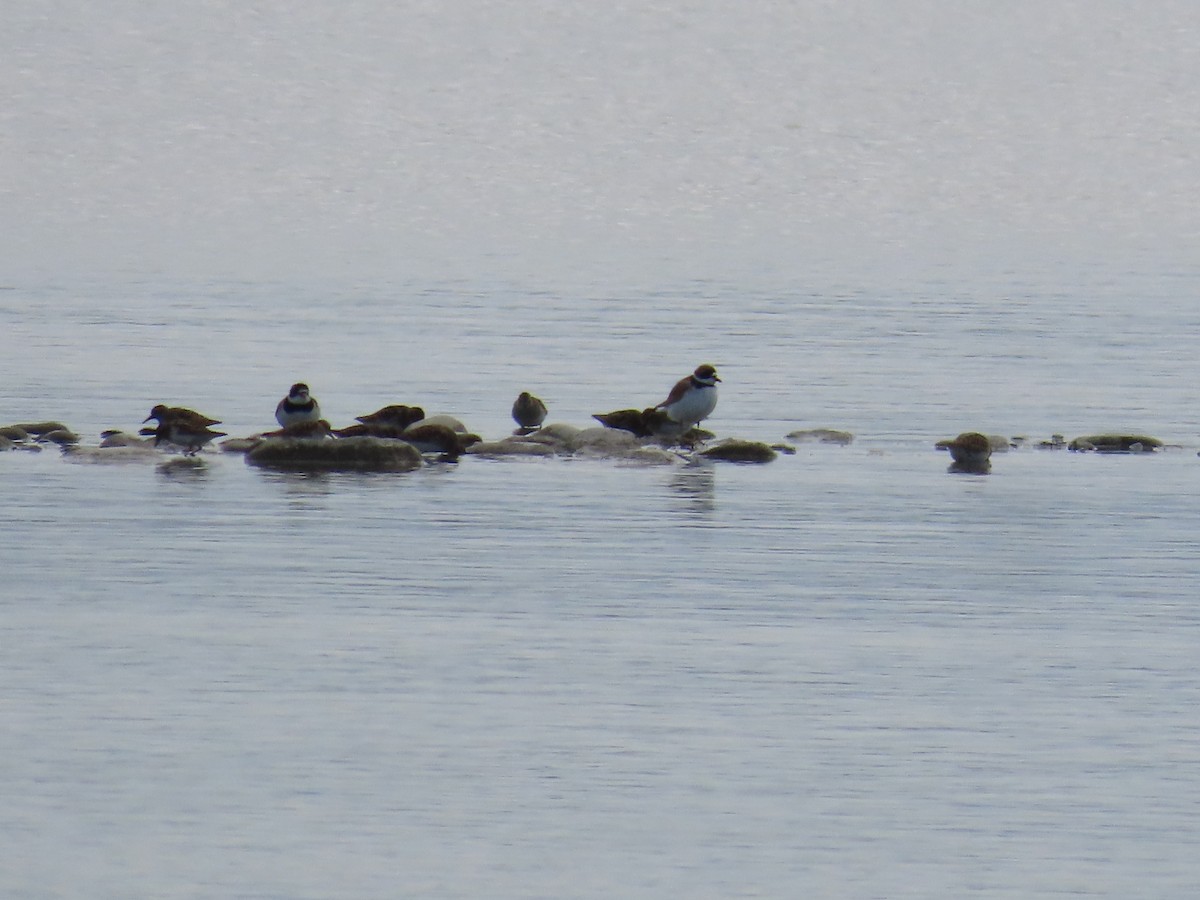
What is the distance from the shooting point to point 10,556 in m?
19.9

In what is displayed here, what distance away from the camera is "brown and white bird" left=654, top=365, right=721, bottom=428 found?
91.3 ft

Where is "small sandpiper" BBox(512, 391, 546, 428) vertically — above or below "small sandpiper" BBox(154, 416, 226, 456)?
above

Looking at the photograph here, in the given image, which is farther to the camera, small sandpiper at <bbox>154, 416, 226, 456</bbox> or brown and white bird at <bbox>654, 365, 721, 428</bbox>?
brown and white bird at <bbox>654, 365, 721, 428</bbox>

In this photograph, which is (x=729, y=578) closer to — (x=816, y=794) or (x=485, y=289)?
(x=816, y=794)

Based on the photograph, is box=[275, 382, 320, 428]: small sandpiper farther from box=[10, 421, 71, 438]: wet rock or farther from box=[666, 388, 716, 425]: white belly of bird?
box=[666, 388, 716, 425]: white belly of bird

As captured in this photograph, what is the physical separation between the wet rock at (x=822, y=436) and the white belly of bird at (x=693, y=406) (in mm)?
1178

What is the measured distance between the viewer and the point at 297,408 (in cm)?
2642

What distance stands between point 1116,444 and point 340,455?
26.3 feet

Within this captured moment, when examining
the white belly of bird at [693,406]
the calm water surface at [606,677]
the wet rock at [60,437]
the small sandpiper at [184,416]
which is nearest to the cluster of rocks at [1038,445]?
the calm water surface at [606,677]

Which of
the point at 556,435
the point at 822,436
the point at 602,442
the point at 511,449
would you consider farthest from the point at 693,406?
the point at 511,449

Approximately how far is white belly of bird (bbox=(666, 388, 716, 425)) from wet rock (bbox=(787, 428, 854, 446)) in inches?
46.4

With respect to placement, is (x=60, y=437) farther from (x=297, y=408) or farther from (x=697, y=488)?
(x=697, y=488)

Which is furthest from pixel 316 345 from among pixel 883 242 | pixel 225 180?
pixel 225 180

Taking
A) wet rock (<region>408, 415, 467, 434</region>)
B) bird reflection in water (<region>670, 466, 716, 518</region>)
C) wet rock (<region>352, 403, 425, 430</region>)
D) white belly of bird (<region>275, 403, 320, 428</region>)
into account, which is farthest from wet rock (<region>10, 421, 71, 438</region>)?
bird reflection in water (<region>670, 466, 716, 518</region>)
